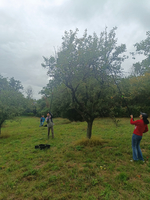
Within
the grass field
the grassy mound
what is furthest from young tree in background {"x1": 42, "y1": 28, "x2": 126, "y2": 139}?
the grass field

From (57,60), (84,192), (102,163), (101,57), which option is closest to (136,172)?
Result: (102,163)

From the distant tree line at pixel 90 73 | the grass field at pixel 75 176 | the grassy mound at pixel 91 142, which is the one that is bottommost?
the grass field at pixel 75 176

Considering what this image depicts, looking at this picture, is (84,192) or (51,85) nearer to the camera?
(84,192)

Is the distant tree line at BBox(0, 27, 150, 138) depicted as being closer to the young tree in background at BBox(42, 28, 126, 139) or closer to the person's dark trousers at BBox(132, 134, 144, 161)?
the young tree in background at BBox(42, 28, 126, 139)

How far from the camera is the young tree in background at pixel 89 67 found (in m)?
6.14

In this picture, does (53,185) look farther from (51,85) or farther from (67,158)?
(51,85)

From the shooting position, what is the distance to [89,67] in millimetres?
6441

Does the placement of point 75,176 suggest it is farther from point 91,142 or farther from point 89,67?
point 89,67

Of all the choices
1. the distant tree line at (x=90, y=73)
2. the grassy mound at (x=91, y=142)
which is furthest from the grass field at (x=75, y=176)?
the distant tree line at (x=90, y=73)

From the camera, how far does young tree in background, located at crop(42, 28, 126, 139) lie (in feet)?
20.1

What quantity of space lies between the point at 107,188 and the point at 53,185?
4.98ft

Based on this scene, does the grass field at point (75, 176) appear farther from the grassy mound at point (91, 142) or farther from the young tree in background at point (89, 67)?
the young tree in background at point (89, 67)

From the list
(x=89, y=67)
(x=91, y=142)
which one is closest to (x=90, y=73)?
(x=89, y=67)

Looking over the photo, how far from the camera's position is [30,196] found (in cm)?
345
